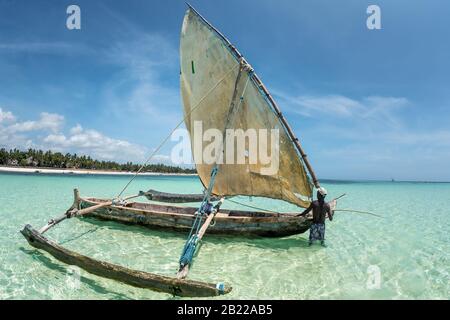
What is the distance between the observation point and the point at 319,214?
9.84 meters

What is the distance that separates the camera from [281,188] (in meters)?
10.9

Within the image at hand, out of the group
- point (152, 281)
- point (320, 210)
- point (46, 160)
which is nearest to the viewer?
point (152, 281)

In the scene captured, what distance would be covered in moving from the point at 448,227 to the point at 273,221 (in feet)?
42.0

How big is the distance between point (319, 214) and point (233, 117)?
4971mm

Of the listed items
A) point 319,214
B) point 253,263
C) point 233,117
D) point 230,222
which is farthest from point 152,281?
point 233,117

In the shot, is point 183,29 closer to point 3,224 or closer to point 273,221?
point 273,221

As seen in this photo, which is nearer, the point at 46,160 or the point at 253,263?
the point at 253,263

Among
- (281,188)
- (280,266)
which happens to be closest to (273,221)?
(281,188)

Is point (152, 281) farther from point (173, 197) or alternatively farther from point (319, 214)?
point (173, 197)

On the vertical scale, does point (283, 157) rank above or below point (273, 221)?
above

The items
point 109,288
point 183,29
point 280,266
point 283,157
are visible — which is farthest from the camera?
point 183,29

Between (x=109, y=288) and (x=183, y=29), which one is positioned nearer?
(x=109, y=288)

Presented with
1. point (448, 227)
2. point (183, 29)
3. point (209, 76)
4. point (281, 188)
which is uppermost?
point (183, 29)

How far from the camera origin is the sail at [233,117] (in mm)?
Answer: 10312
